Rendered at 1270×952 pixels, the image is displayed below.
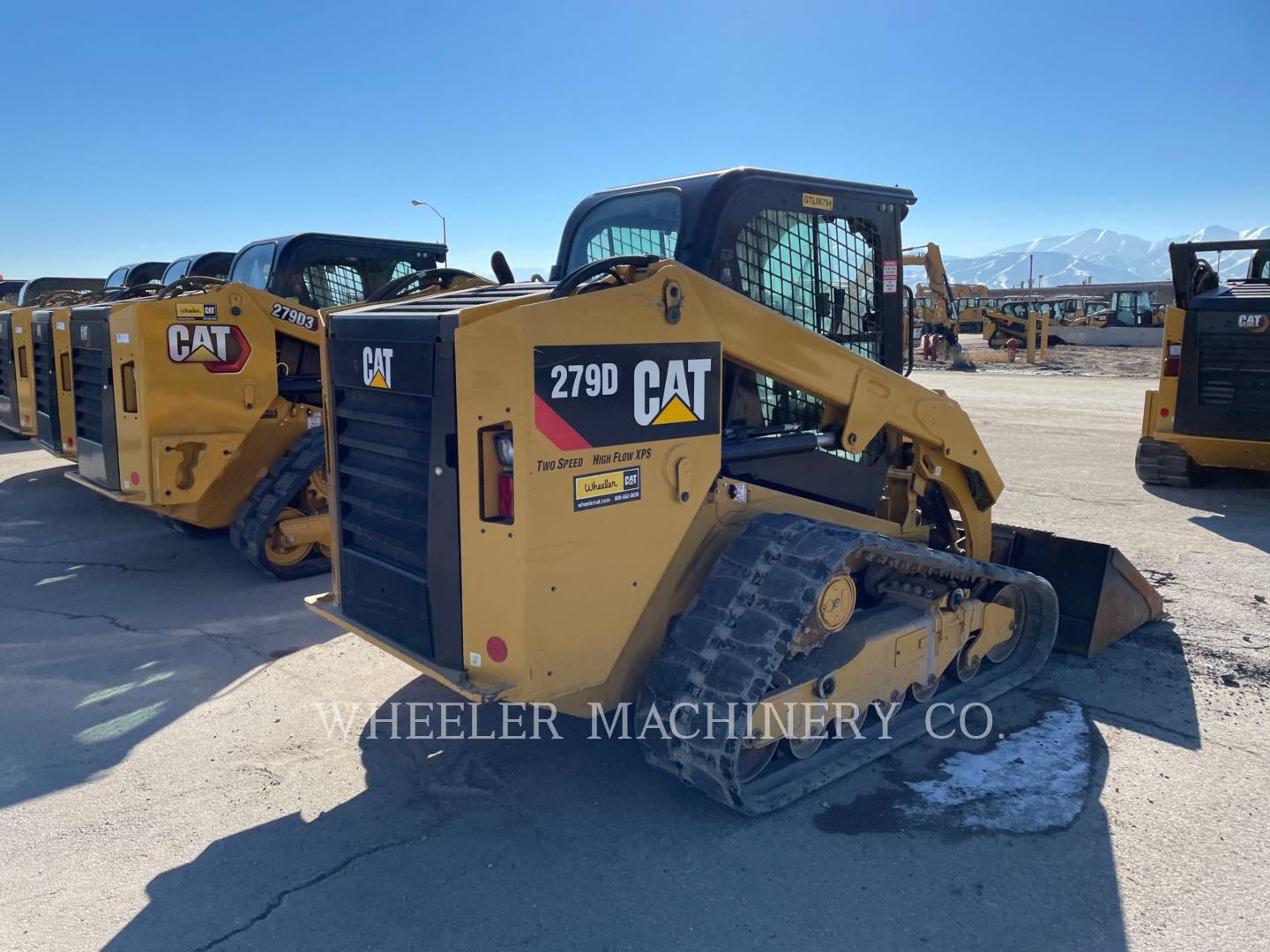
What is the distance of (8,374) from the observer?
31.3ft

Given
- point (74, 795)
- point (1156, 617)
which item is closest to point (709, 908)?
point (74, 795)

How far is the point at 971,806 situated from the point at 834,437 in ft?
5.35

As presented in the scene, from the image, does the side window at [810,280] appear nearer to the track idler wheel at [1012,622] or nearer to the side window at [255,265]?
the track idler wheel at [1012,622]

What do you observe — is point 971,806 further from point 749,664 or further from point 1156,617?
point 1156,617

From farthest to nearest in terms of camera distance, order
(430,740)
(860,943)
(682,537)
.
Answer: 1. (430,740)
2. (682,537)
3. (860,943)

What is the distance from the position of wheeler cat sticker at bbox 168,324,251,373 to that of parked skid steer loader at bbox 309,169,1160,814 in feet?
9.57

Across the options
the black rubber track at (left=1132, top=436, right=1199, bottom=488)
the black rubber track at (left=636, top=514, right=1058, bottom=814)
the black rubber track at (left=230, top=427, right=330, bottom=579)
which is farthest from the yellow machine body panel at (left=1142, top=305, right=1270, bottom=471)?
the black rubber track at (left=230, top=427, right=330, bottom=579)

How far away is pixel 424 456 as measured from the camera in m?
3.43

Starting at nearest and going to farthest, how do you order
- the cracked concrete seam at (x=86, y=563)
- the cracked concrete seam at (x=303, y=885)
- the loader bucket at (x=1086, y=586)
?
the cracked concrete seam at (x=303, y=885) < the loader bucket at (x=1086, y=586) < the cracked concrete seam at (x=86, y=563)

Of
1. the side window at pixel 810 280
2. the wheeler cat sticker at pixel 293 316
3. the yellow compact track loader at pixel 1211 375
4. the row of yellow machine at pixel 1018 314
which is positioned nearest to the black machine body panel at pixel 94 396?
the wheeler cat sticker at pixel 293 316

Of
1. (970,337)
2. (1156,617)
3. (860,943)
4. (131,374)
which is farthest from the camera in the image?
(970,337)

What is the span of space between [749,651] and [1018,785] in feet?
4.33

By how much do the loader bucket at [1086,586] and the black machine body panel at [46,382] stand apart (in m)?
7.38

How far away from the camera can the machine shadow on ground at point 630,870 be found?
2.94 m
